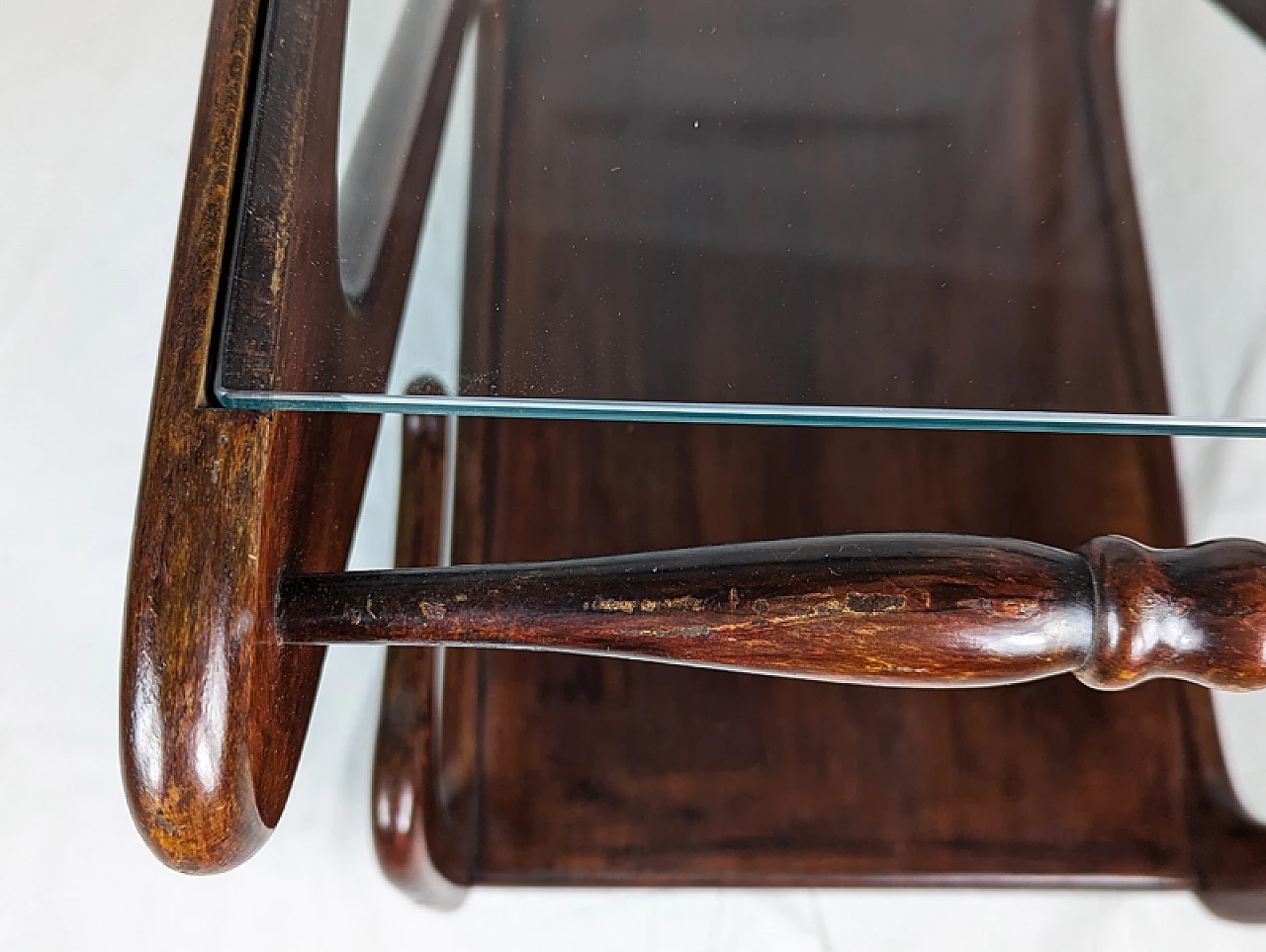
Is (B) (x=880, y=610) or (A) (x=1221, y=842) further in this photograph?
(A) (x=1221, y=842)

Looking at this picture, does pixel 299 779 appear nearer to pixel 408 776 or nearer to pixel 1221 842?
pixel 408 776

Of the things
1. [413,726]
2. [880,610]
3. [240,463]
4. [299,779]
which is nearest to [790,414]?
[880,610]

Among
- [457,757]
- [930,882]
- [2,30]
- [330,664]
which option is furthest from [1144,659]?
[2,30]

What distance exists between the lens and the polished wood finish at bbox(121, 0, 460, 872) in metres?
0.35

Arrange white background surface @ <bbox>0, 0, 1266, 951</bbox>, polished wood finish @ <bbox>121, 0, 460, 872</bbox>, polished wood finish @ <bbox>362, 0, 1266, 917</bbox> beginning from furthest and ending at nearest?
white background surface @ <bbox>0, 0, 1266, 951</bbox> → polished wood finish @ <bbox>362, 0, 1266, 917</bbox> → polished wood finish @ <bbox>121, 0, 460, 872</bbox>

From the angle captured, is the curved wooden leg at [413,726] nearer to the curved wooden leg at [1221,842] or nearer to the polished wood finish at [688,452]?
the polished wood finish at [688,452]

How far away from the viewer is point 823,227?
1.72ft

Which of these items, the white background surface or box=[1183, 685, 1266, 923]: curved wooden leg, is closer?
box=[1183, 685, 1266, 923]: curved wooden leg

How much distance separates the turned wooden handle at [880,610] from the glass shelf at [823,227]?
0.06 meters

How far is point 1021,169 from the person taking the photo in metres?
0.58

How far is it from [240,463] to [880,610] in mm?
213

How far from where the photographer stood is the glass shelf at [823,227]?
16.5 inches

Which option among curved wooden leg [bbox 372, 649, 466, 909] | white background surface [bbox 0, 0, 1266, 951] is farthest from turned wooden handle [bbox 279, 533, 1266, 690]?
white background surface [bbox 0, 0, 1266, 951]

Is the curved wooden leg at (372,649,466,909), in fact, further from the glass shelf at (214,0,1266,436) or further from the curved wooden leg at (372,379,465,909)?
the glass shelf at (214,0,1266,436)
